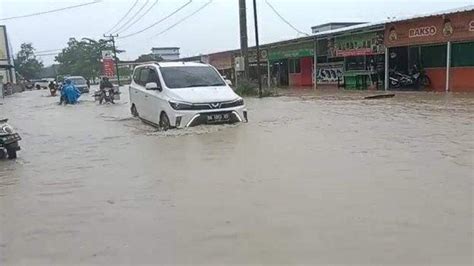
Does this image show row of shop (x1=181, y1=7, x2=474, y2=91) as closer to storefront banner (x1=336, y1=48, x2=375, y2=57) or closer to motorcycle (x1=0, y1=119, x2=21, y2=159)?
storefront banner (x1=336, y1=48, x2=375, y2=57)

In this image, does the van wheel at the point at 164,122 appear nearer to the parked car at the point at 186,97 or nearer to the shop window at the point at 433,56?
Result: the parked car at the point at 186,97

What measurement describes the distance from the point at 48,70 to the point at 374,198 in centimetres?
12769

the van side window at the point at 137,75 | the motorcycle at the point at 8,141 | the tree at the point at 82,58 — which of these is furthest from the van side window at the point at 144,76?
the tree at the point at 82,58

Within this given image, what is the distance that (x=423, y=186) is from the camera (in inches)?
229

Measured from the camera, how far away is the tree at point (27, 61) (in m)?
102

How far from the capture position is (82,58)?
92.2 meters

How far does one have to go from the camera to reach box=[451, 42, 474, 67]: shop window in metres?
21.6

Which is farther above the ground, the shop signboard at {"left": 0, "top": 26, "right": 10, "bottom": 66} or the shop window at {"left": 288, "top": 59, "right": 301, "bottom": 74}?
the shop signboard at {"left": 0, "top": 26, "right": 10, "bottom": 66}

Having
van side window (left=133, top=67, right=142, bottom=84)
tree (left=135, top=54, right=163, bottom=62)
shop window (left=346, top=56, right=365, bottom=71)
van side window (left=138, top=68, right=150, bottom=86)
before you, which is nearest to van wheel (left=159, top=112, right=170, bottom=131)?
van side window (left=138, top=68, right=150, bottom=86)

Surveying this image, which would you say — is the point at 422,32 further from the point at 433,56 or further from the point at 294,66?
the point at 294,66

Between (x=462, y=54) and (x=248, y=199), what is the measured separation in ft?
62.4

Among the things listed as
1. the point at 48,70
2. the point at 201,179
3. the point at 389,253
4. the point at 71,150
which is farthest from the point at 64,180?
the point at 48,70

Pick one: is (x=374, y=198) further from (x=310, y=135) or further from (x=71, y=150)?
(x=71, y=150)

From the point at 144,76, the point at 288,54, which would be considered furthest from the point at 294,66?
the point at 144,76
